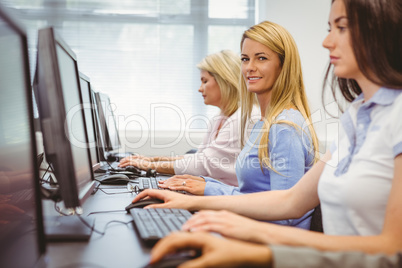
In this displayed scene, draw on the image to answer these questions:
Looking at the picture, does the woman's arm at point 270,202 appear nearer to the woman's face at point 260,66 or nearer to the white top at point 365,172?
the white top at point 365,172

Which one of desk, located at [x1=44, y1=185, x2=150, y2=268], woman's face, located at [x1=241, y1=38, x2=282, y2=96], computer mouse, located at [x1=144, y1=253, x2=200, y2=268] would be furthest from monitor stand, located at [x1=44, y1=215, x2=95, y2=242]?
woman's face, located at [x1=241, y1=38, x2=282, y2=96]

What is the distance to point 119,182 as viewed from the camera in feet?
5.86

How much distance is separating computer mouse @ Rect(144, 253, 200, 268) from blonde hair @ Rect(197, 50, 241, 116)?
6.36ft

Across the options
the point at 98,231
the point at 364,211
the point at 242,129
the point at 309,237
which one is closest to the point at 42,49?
the point at 98,231

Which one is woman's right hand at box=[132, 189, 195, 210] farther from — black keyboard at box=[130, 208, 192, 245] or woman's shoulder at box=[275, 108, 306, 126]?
woman's shoulder at box=[275, 108, 306, 126]

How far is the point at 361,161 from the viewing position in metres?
0.86

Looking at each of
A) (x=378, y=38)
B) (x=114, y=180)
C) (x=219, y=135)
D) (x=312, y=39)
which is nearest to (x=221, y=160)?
(x=219, y=135)

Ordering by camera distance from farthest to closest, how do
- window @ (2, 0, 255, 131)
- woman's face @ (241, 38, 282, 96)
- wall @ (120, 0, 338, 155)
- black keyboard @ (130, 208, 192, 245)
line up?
window @ (2, 0, 255, 131) → wall @ (120, 0, 338, 155) → woman's face @ (241, 38, 282, 96) → black keyboard @ (130, 208, 192, 245)

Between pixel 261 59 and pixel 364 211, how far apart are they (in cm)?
99

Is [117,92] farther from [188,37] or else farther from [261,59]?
[261,59]

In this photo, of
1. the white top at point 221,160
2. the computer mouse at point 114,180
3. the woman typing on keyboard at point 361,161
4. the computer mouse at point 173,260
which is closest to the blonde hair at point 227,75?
the white top at point 221,160

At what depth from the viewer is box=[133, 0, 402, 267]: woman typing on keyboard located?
73 centimetres

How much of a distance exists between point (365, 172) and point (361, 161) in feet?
0.11

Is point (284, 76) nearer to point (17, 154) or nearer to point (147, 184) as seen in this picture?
point (147, 184)
